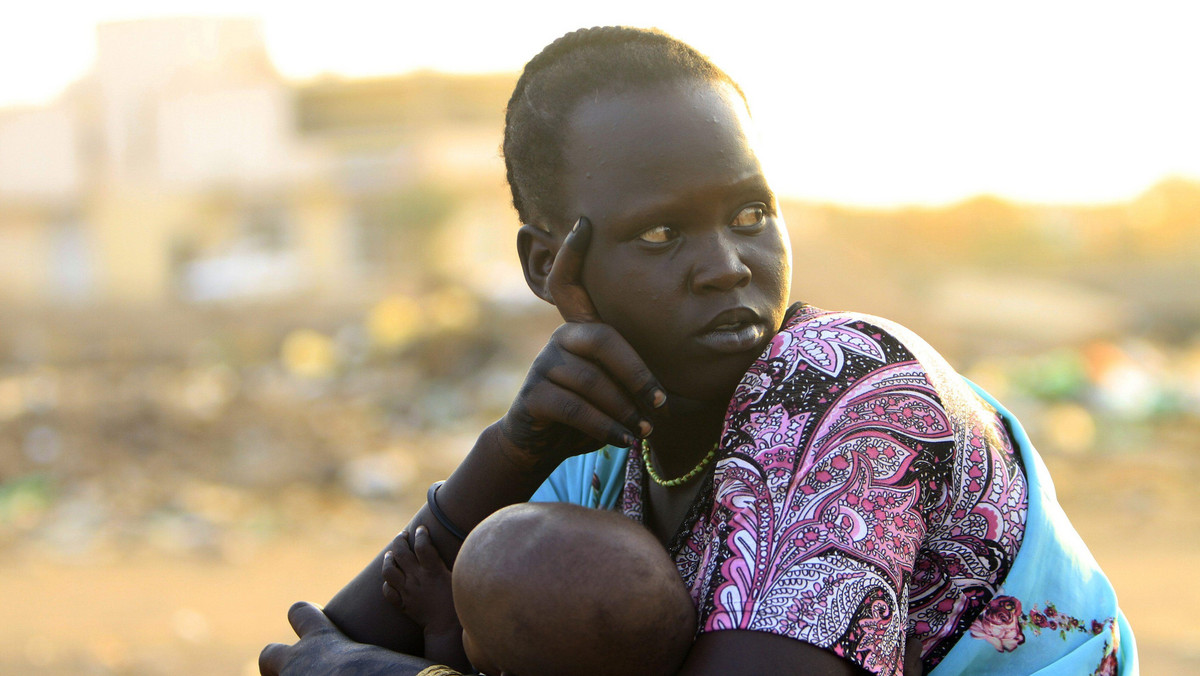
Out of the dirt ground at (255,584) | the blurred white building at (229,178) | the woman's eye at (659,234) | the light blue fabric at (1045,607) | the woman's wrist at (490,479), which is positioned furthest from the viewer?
the blurred white building at (229,178)

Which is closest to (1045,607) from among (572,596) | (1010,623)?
(1010,623)

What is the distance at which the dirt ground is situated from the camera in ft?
20.8

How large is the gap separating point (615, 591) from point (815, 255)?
892 inches

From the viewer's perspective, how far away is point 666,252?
5.40ft

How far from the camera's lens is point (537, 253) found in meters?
1.92

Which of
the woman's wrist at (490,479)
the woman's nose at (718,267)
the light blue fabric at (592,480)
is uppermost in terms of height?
the woman's nose at (718,267)

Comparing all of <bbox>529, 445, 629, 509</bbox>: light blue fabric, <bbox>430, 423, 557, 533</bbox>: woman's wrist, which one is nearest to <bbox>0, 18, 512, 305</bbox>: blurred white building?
<bbox>529, 445, 629, 509</bbox>: light blue fabric

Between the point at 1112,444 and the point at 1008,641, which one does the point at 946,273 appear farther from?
the point at 1008,641

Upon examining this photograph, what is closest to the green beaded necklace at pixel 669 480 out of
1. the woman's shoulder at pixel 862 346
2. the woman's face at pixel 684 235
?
the woman's face at pixel 684 235

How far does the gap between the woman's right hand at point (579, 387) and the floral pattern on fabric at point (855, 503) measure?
0.15 meters

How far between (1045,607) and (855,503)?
440 mm

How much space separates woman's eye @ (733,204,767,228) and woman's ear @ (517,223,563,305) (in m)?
0.34

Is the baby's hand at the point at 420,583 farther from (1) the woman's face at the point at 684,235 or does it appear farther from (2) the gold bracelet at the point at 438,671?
(1) the woman's face at the point at 684,235

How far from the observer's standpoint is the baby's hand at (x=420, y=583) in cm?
185
